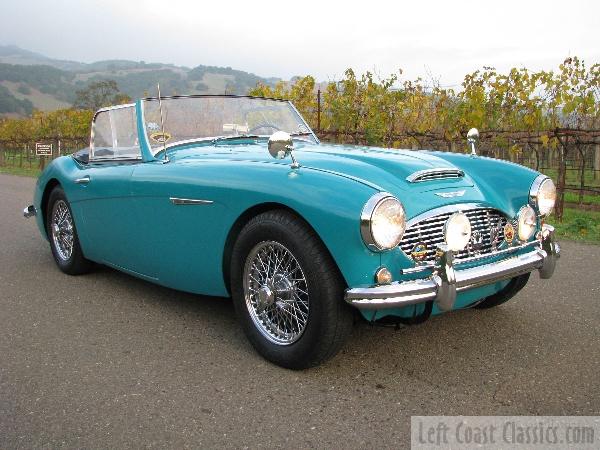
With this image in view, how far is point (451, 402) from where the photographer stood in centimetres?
244

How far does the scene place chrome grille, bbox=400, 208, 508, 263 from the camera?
8.64 feet

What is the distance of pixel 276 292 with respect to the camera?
9.30 ft

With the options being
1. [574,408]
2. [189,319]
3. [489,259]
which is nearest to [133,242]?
[189,319]

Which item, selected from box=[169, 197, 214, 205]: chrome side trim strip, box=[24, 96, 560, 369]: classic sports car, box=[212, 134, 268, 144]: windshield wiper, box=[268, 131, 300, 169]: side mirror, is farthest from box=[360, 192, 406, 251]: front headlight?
box=[212, 134, 268, 144]: windshield wiper

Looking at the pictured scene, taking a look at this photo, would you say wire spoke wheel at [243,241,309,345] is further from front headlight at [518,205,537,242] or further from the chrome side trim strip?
front headlight at [518,205,537,242]

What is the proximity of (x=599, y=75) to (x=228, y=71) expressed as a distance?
420ft

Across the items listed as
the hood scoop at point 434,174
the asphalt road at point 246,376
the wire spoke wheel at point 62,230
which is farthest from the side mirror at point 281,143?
the wire spoke wheel at point 62,230

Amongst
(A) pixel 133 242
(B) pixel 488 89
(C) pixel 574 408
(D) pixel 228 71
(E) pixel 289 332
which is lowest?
(C) pixel 574 408

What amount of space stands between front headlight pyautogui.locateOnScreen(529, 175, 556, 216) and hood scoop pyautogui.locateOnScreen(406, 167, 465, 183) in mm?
481

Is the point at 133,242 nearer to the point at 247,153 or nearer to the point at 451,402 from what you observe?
the point at 247,153

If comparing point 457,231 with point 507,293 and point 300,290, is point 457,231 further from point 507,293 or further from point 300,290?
point 507,293

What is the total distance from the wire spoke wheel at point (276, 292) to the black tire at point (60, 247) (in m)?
2.20

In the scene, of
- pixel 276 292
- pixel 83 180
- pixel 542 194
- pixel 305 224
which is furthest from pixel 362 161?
pixel 83 180

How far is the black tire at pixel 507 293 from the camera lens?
11.0ft
